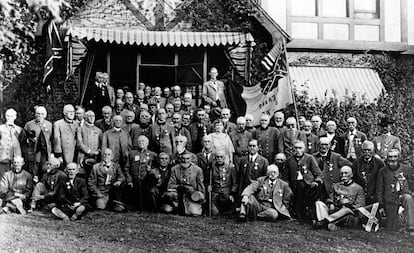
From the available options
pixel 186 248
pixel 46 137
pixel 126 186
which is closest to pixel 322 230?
pixel 186 248

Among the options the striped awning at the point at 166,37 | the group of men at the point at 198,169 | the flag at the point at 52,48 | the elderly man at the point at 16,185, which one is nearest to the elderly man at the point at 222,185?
the group of men at the point at 198,169

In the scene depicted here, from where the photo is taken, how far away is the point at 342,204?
9.62 meters

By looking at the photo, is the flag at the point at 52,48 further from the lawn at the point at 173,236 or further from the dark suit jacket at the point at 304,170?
the dark suit jacket at the point at 304,170

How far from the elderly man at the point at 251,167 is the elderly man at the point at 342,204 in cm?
118

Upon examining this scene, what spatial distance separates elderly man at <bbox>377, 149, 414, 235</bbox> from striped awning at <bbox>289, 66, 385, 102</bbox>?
16.5 feet

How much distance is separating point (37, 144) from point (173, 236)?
336 centimetres

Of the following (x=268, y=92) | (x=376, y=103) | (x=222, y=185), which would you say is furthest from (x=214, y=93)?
(x=376, y=103)

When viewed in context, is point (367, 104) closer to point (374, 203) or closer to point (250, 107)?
point (250, 107)

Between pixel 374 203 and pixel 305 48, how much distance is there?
6698 mm

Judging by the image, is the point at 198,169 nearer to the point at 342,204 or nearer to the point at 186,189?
the point at 186,189

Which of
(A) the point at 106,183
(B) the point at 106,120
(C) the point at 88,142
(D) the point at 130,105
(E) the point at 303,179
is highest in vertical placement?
(D) the point at 130,105

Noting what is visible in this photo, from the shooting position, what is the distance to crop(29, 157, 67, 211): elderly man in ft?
32.3

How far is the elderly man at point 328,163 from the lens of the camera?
1027 cm

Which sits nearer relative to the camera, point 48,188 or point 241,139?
point 48,188
